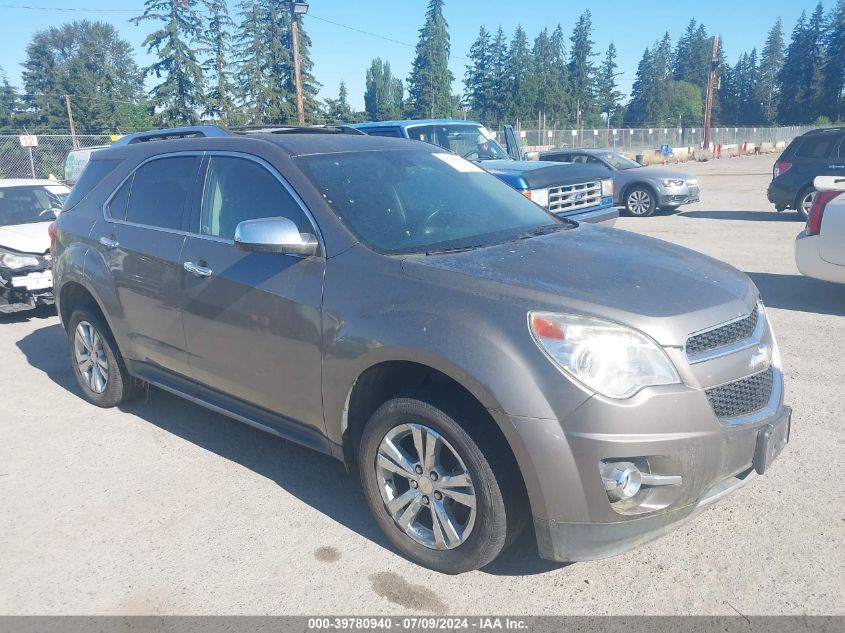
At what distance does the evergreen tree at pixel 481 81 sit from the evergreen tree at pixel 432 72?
23.2ft

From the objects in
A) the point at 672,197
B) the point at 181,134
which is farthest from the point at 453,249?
the point at 672,197

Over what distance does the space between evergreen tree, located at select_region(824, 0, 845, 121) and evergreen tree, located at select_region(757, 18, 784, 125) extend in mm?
10770

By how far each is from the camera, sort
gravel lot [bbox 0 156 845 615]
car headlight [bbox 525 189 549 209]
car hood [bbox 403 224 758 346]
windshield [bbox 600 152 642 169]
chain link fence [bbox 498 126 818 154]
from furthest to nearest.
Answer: chain link fence [bbox 498 126 818 154] < windshield [bbox 600 152 642 169] < car headlight [bbox 525 189 549 209] < gravel lot [bbox 0 156 845 615] < car hood [bbox 403 224 758 346]

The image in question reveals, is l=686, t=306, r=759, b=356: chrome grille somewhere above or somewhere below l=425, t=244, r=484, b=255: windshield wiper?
below

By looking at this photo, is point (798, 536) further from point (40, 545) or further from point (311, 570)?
point (40, 545)

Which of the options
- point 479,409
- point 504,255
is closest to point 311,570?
point 479,409

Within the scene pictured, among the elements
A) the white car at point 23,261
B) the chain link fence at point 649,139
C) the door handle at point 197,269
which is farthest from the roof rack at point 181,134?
the chain link fence at point 649,139

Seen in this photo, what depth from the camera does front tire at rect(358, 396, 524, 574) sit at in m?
2.89

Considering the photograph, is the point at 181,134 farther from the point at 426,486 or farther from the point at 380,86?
the point at 380,86

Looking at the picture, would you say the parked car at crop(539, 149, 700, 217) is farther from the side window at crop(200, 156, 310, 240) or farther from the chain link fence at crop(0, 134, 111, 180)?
the chain link fence at crop(0, 134, 111, 180)

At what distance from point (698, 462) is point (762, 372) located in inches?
24.8

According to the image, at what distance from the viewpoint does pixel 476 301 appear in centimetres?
293

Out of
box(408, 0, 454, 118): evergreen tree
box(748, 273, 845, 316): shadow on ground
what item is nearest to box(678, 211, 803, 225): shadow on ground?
box(748, 273, 845, 316): shadow on ground

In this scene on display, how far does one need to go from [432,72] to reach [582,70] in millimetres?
34871
